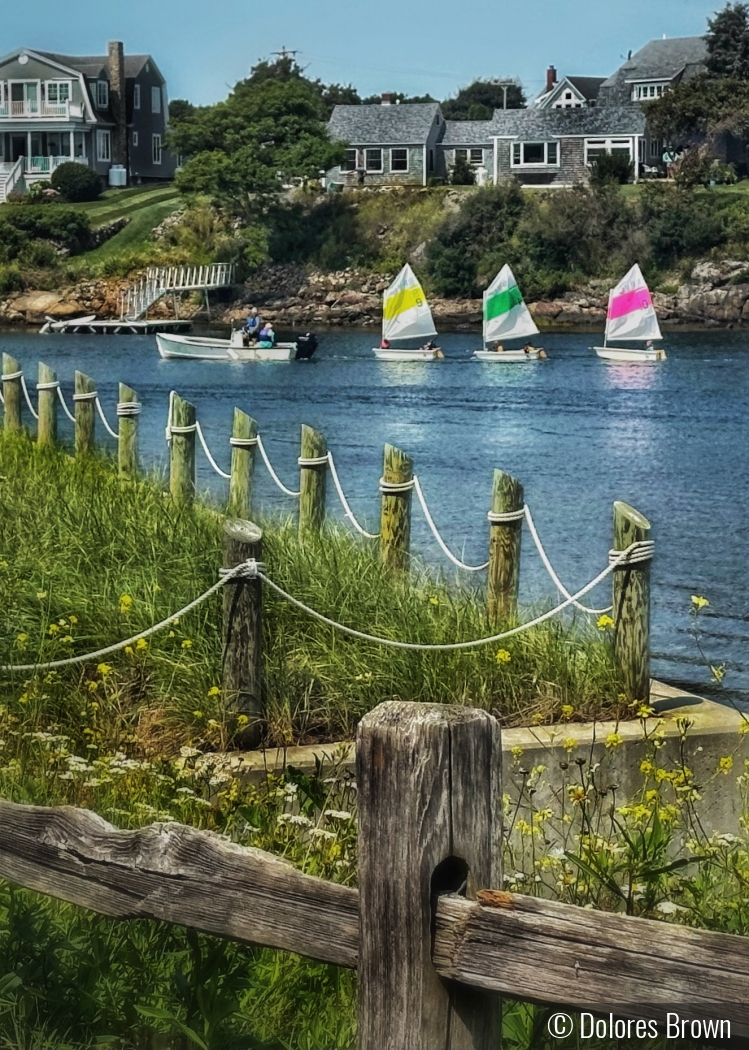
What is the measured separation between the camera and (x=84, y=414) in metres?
14.0

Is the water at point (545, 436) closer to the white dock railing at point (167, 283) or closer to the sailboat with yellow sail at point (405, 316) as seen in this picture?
the sailboat with yellow sail at point (405, 316)

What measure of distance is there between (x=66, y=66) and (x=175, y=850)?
8772 cm

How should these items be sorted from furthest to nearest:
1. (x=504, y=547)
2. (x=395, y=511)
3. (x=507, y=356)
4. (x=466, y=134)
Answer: (x=466, y=134) < (x=507, y=356) < (x=395, y=511) < (x=504, y=547)

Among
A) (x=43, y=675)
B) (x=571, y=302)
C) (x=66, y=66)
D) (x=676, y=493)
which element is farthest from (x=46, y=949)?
(x=66, y=66)

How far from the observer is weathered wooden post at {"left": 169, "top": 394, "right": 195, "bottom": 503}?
1119 cm

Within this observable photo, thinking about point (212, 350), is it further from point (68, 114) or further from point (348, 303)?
point (68, 114)

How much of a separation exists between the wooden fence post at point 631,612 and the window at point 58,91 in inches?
3247

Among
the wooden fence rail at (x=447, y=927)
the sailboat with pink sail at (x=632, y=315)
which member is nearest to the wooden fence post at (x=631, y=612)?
the wooden fence rail at (x=447, y=927)

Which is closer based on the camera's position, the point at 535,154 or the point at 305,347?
the point at 305,347

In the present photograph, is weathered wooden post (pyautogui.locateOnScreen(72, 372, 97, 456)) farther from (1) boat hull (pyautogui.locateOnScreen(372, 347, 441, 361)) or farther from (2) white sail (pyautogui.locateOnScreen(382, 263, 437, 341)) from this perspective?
(2) white sail (pyautogui.locateOnScreen(382, 263, 437, 341))

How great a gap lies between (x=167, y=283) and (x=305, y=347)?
23.9 meters

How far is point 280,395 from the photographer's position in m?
40.4

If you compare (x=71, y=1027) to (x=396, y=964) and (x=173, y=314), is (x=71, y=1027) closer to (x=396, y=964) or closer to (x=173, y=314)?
(x=396, y=964)

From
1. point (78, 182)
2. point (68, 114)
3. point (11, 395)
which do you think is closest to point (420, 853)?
point (11, 395)
